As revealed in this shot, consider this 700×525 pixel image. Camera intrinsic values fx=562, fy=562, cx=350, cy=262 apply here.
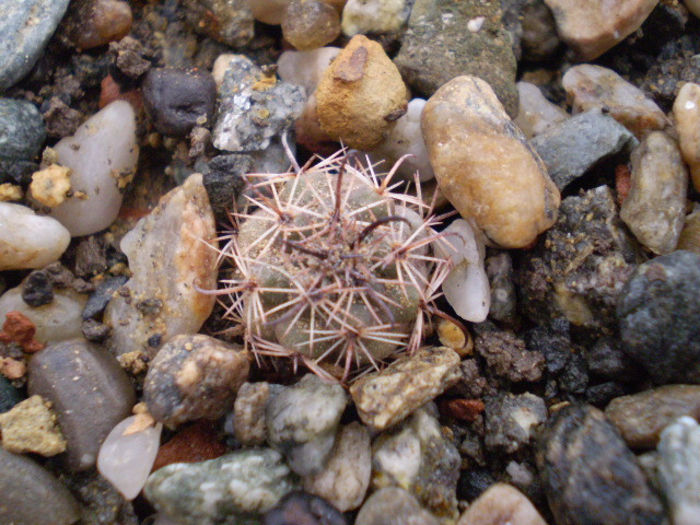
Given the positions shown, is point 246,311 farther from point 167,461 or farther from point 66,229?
point 66,229

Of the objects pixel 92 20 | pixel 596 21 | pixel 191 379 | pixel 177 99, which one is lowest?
pixel 191 379

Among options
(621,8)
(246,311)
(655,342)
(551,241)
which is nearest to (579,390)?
(655,342)

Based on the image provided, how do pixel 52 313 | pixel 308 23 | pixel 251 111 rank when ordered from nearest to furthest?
pixel 52 313 < pixel 251 111 < pixel 308 23

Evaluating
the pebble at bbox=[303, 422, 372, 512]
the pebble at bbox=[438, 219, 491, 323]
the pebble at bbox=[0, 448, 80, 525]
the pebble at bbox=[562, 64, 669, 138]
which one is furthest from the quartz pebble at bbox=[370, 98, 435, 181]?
the pebble at bbox=[0, 448, 80, 525]

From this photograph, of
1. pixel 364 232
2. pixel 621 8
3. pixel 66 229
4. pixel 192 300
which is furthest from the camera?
pixel 621 8

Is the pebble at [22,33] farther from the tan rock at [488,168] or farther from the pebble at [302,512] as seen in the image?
the pebble at [302,512]

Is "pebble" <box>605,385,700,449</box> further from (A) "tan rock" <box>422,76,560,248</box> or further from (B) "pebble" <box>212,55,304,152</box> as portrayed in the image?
(B) "pebble" <box>212,55,304,152</box>

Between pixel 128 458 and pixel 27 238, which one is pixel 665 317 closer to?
pixel 128 458

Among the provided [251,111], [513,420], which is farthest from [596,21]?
[513,420]
